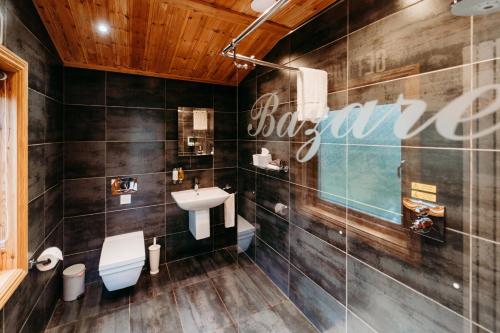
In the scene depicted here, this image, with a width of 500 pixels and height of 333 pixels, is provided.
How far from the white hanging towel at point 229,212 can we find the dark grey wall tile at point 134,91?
1470 millimetres

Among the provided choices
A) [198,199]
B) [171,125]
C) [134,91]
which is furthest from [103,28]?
[198,199]

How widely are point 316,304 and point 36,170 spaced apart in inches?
96.3

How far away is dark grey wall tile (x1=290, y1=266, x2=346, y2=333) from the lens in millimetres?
1752

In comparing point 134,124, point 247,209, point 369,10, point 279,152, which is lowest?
point 247,209

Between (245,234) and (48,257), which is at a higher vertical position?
(48,257)

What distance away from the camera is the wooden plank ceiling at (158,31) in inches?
69.7

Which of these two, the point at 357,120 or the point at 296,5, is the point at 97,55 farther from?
the point at 357,120

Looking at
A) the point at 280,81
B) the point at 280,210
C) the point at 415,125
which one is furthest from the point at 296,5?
the point at 280,210

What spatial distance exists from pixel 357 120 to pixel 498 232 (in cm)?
91

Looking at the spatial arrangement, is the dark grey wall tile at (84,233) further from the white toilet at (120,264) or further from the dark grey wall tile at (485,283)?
the dark grey wall tile at (485,283)

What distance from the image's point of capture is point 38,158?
177 cm

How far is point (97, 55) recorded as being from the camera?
2318 mm

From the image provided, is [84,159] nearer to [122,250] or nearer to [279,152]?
[122,250]

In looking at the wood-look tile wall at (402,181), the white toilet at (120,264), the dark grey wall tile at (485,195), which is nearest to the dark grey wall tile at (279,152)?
the wood-look tile wall at (402,181)
